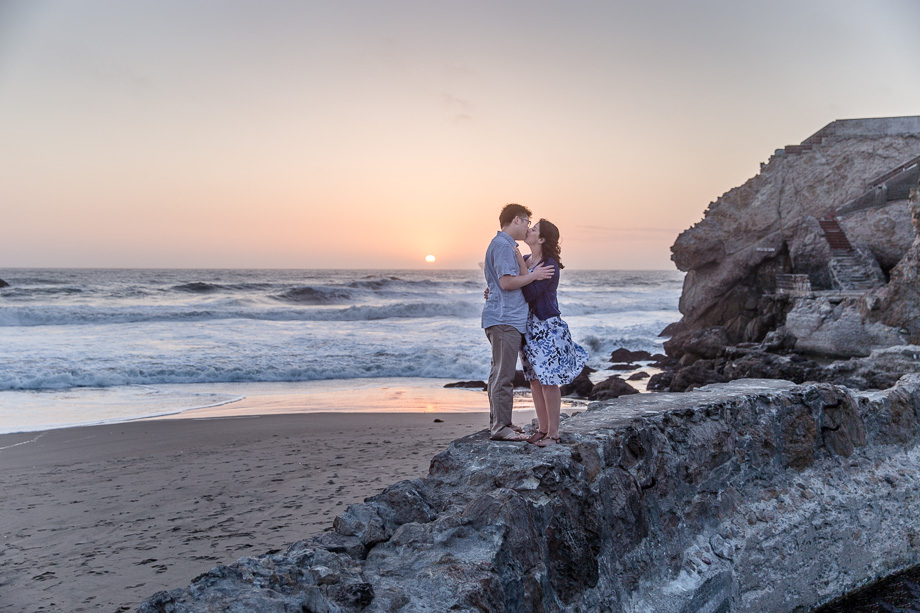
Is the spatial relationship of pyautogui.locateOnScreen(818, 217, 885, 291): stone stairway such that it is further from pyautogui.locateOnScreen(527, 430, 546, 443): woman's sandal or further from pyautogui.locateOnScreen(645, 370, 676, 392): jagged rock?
pyautogui.locateOnScreen(527, 430, 546, 443): woman's sandal

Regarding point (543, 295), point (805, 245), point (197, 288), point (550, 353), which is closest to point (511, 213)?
point (543, 295)

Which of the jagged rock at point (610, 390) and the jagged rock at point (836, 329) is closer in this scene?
the jagged rock at point (610, 390)

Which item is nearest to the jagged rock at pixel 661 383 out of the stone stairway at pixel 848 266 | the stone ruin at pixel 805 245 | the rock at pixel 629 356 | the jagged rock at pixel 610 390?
the jagged rock at pixel 610 390

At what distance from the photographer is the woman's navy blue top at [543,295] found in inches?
169

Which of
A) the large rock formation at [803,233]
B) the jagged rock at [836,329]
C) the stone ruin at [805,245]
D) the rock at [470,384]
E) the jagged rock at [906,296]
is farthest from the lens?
the large rock formation at [803,233]

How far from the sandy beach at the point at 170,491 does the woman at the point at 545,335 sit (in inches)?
92.4

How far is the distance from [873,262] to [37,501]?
18781 mm

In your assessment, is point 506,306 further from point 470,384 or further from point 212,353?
point 212,353

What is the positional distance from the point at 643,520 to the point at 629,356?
16372mm

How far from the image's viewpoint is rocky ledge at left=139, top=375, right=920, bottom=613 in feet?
9.12

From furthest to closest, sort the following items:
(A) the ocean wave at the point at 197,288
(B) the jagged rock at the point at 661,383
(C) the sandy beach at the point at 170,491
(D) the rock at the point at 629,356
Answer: (A) the ocean wave at the point at 197,288, (D) the rock at the point at 629,356, (B) the jagged rock at the point at 661,383, (C) the sandy beach at the point at 170,491

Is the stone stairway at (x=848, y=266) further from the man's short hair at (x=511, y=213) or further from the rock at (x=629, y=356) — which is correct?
the man's short hair at (x=511, y=213)

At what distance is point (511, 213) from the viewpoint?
14.0 feet

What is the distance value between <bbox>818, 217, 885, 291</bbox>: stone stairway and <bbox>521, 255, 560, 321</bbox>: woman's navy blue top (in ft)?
49.6
